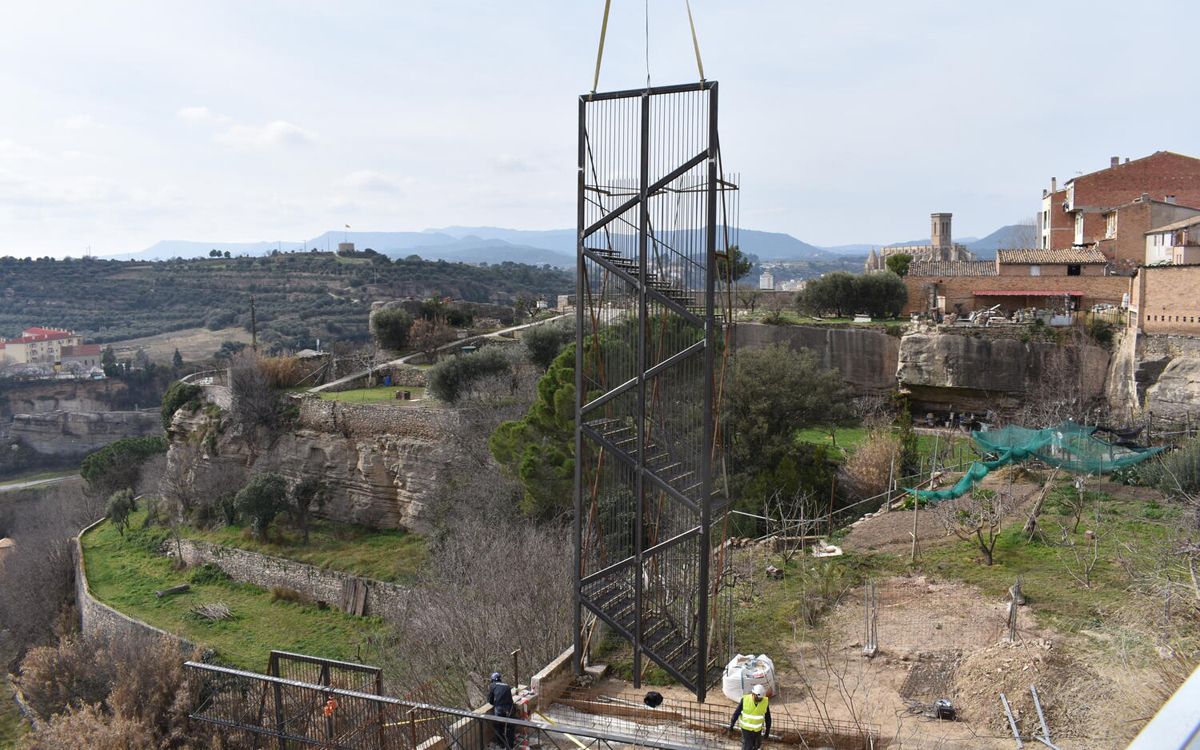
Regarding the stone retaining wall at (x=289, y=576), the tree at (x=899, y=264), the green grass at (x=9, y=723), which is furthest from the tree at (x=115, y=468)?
the tree at (x=899, y=264)

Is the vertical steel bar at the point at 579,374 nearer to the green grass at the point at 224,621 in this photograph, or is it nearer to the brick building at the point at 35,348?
the green grass at the point at 224,621

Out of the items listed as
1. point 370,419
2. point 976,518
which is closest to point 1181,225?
point 976,518

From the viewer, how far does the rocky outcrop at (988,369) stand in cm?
2209

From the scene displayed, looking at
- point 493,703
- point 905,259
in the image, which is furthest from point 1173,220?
point 493,703

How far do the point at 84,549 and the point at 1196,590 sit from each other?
28396 mm

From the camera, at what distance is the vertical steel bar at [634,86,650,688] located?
7.96 metres

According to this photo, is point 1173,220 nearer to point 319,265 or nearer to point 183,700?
point 183,700

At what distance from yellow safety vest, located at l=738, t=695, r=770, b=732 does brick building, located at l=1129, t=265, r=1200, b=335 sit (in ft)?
58.2

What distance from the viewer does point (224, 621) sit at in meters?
19.5

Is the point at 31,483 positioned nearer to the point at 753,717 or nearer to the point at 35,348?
the point at 35,348

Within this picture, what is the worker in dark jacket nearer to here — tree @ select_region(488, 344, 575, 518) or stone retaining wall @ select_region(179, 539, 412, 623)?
tree @ select_region(488, 344, 575, 518)

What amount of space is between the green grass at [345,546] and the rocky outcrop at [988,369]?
561 inches

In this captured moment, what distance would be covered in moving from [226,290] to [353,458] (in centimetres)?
5374

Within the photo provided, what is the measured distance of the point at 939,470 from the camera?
17547 mm
